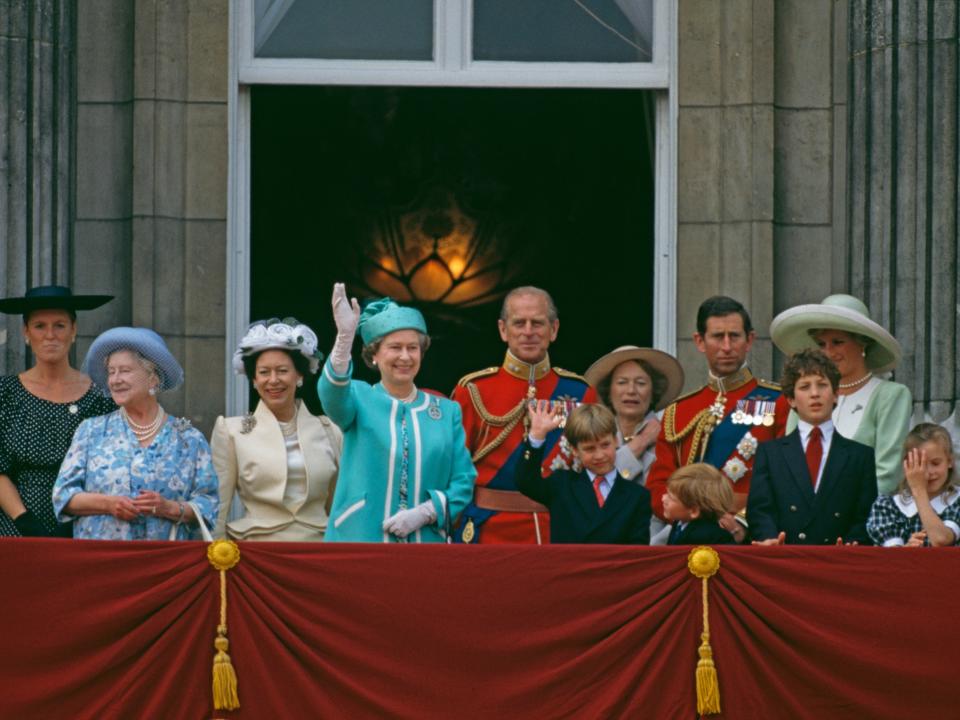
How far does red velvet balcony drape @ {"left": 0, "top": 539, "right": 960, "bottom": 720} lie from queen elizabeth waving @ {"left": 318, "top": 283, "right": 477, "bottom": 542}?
1.80ft

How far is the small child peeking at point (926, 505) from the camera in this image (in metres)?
9.79

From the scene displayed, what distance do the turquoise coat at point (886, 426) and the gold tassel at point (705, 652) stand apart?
44.1 inches

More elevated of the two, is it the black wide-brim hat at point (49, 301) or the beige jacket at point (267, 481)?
the black wide-brim hat at point (49, 301)

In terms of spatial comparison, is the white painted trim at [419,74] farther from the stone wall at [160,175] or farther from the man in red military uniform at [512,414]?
the man in red military uniform at [512,414]

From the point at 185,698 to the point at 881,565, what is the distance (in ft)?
9.28

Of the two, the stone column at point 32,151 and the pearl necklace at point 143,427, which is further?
the stone column at point 32,151

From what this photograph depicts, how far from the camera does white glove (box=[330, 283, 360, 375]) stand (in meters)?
9.72

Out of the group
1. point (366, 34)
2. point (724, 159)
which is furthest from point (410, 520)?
point (366, 34)

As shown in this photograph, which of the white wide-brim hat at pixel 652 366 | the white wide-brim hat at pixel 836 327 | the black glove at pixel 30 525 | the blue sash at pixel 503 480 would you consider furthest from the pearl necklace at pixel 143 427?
the white wide-brim hat at pixel 836 327

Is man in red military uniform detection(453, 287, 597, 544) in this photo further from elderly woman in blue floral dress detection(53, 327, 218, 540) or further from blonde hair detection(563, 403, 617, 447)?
elderly woman in blue floral dress detection(53, 327, 218, 540)

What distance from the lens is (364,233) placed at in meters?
17.3

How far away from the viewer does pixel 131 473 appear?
32.9 feet

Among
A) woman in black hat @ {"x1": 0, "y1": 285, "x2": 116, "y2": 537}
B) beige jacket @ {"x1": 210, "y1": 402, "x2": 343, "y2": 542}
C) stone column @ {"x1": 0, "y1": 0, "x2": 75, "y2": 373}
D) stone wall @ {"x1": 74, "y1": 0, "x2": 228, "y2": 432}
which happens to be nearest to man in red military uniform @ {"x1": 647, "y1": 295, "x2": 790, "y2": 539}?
beige jacket @ {"x1": 210, "y1": 402, "x2": 343, "y2": 542}

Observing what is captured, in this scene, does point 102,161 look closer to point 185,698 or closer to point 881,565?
point 185,698
